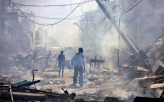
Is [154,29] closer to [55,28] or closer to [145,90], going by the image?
[145,90]

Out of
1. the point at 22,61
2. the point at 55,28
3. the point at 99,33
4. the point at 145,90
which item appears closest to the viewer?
the point at 145,90

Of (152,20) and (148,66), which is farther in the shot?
(152,20)

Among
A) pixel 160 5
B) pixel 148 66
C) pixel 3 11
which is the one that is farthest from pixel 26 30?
pixel 148 66

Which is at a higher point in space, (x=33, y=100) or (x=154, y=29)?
(x=154, y=29)

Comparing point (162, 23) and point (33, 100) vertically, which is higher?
point (162, 23)

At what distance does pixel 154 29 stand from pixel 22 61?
14412mm

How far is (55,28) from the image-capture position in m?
81.4

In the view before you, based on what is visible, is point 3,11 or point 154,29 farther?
point 3,11

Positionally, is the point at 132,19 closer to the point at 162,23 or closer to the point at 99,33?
the point at 162,23

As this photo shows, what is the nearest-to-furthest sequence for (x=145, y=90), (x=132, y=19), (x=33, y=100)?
(x=33, y=100) → (x=145, y=90) → (x=132, y=19)

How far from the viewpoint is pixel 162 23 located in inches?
698

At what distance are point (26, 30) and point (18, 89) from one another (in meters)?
37.7

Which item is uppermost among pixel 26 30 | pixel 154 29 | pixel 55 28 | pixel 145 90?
pixel 55 28

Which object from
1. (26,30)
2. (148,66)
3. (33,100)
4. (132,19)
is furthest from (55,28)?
(33,100)
